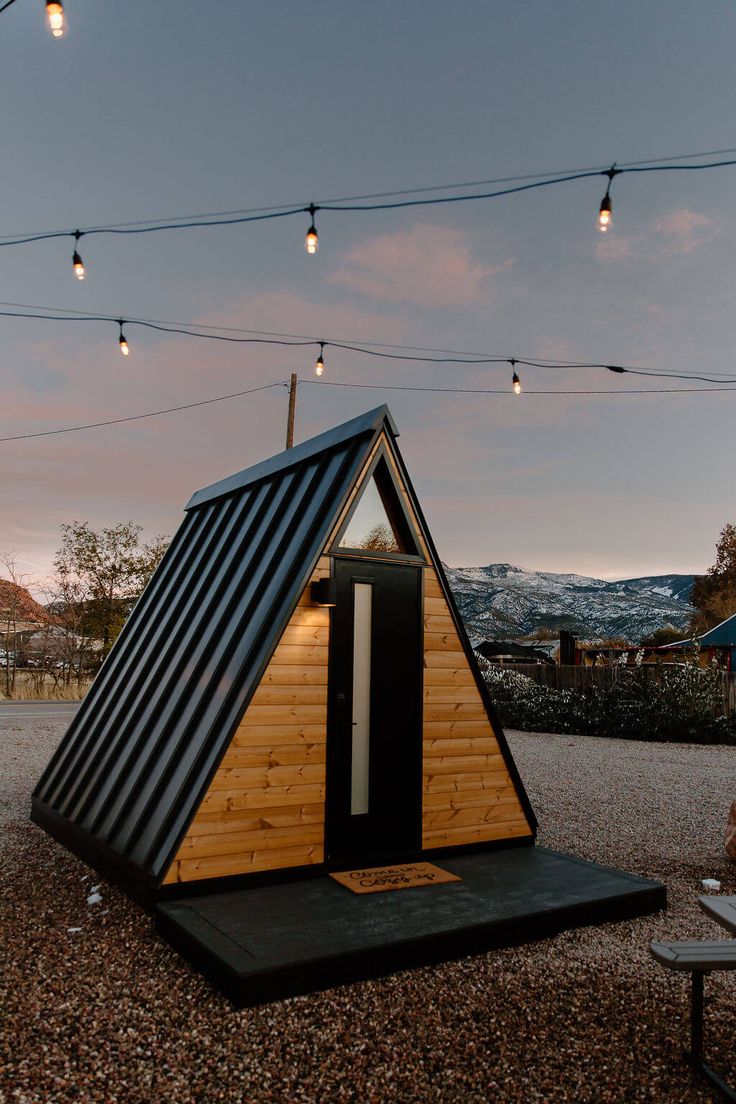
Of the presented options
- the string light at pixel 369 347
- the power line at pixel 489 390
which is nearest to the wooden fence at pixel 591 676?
the power line at pixel 489 390

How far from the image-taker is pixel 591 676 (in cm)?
1405

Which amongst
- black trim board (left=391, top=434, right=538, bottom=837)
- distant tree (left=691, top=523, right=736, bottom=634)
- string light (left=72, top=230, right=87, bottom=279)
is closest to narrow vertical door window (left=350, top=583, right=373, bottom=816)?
black trim board (left=391, top=434, right=538, bottom=837)

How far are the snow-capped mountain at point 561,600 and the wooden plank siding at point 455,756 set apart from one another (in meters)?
109

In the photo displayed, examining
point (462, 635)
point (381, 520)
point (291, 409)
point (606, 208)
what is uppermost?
point (291, 409)

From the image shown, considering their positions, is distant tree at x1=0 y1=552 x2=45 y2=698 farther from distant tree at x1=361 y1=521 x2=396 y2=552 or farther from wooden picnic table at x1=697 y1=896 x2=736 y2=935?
wooden picnic table at x1=697 y1=896 x2=736 y2=935

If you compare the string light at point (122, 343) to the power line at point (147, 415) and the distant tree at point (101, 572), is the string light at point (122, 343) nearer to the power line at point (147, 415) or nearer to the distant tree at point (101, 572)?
the power line at point (147, 415)

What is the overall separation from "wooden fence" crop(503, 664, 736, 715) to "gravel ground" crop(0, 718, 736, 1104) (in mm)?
9793

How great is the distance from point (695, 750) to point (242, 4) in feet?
40.2

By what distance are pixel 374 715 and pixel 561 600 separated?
473ft

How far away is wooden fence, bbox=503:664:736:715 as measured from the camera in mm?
12992

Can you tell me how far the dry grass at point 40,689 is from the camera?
17250 mm

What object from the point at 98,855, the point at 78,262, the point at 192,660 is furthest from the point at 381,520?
the point at 78,262

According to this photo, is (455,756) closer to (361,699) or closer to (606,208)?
(361,699)

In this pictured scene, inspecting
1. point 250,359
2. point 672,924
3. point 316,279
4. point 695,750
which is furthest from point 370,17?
point 695,750
